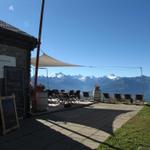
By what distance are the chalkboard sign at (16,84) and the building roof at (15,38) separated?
0.98 meters

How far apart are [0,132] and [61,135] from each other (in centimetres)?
181

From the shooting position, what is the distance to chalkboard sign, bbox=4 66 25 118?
11234mm

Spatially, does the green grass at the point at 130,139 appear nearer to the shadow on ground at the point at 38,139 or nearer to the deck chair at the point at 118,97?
the shadow on ground at the point at 38,139

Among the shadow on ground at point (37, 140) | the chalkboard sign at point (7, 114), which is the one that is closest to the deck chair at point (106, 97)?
the shadow on ground at point (37, 140)

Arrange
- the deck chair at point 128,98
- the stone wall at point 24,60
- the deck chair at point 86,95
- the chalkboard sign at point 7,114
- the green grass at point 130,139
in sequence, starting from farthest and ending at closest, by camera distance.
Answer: the deck chair at point 86,95
the deck chair at point 128,98
the stone wall at point 24,60
the chalkboard sign at point 7,114
the green grass at point 130,139

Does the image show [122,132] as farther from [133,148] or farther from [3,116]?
[3,116]

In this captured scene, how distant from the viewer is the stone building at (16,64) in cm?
1102

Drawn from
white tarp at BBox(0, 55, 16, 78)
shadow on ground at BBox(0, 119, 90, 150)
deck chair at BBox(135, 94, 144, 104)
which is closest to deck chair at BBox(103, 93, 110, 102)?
deck chair at BBox(135, 94, 144, 104)

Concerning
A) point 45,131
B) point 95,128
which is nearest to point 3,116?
point 45,131

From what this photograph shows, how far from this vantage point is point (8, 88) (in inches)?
443

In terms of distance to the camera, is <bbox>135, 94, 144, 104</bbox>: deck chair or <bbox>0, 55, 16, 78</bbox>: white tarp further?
<bbox>135, 94, 144, 104</bbox>: deck chair

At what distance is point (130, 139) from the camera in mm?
8492

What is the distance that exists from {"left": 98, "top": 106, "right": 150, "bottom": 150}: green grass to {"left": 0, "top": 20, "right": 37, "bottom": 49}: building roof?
16.2 feet

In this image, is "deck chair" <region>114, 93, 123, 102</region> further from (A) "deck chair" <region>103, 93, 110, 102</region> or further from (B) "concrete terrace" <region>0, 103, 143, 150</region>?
(B) "concrete terrace" <region>0, 103, 143, 150</region>
